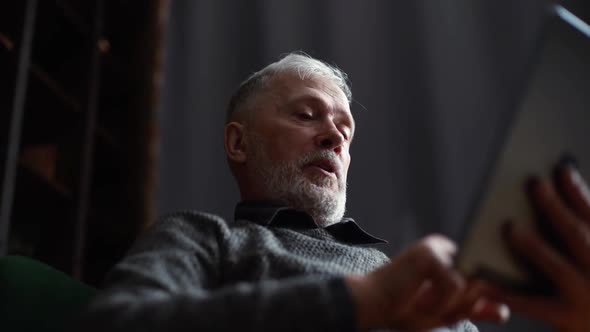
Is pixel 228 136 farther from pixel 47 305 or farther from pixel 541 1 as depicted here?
pixel 541 1

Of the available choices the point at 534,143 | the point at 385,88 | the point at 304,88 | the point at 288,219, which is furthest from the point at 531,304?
the point at 385,88

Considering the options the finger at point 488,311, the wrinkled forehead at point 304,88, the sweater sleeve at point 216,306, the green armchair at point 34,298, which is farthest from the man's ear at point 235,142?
the finger at point 488,311

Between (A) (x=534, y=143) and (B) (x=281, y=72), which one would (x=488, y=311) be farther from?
(B) (x=281, y=72)

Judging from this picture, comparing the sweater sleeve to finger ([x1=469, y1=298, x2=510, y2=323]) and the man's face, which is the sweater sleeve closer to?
finger ([x1=469, y1=298, x2=510, y2=323])

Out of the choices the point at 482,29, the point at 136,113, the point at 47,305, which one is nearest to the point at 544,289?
the point at 47,305

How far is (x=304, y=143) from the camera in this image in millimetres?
1245

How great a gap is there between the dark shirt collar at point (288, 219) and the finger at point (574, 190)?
1.78ft

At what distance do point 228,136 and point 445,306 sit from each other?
2.72 feet

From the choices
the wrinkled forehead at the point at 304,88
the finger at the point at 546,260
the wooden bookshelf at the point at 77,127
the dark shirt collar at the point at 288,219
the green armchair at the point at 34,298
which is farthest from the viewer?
the wooden bookshelf at the point at 77,127

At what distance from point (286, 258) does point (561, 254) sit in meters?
0.42

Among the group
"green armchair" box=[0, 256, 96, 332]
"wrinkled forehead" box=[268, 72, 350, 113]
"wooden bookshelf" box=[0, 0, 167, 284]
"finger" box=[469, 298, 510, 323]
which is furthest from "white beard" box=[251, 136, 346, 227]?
"wooden bookshelf" box=[0, 0, 167, 284]

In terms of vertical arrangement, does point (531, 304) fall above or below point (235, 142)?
above

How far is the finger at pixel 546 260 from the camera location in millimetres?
584

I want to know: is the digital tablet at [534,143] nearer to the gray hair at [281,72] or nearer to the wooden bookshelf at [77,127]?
the gray hair at [281,72]
